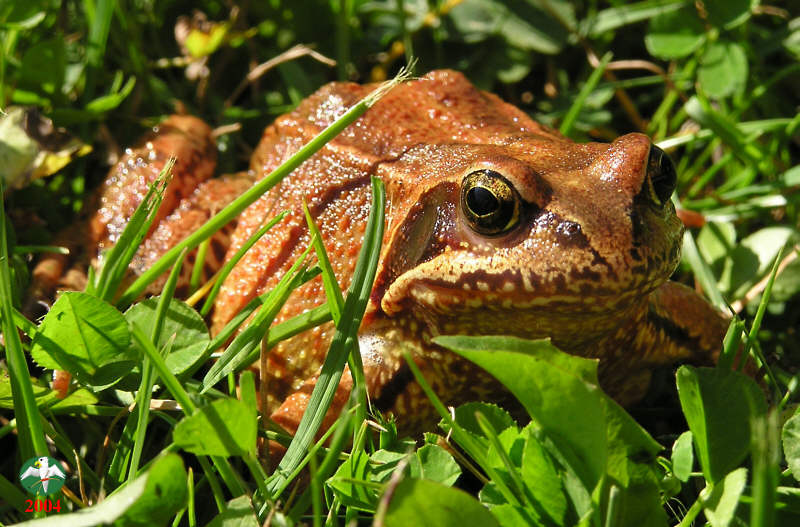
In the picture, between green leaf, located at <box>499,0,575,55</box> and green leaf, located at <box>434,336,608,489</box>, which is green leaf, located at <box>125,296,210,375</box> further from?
green leaf, located at <box>499,0,575,55</box>

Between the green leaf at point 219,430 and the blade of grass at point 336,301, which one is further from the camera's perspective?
the blade of grass at point 336,301

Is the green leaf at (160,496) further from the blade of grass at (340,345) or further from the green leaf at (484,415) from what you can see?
the green leaf at (484,415)

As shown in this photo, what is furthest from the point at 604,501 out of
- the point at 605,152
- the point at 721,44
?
the point at 721,44

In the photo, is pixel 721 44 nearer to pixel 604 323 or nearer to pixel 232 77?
pixel 604 323

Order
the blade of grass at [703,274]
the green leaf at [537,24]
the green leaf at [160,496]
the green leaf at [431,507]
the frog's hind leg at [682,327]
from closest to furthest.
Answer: the green leaf at [431,507] < the green leaf at [160,496] < the frog's hind leg at [682,327] < the blade of grass at [703,274] < the green leaf at [537,24]

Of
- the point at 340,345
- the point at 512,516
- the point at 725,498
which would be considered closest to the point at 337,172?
the point at 340,345

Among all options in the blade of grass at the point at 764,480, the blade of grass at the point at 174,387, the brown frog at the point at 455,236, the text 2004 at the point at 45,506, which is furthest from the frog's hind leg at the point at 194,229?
the blade of grass at the point at 764,480

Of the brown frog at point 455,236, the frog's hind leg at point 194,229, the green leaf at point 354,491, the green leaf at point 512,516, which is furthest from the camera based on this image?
the frog's hind leg at point 194,229

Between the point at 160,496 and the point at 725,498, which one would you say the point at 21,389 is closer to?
the point at 160,496
